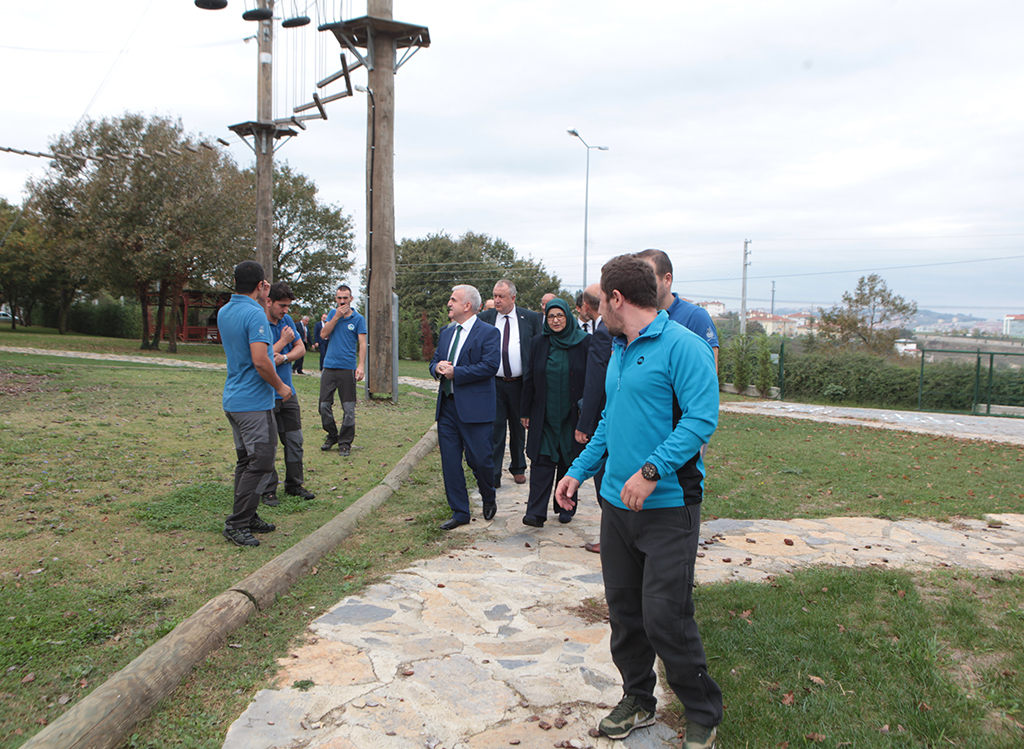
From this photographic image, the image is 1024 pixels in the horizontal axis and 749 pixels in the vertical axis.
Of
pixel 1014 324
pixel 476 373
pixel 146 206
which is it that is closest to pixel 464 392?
pixel 476 373

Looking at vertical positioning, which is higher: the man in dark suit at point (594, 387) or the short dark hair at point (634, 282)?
the short dark hair at point (634, 282)

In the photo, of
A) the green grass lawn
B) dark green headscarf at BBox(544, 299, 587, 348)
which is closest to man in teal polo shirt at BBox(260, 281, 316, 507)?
the green grass lawn

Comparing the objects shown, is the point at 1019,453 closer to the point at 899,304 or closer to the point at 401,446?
the point at 401,446

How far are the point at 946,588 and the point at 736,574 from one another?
131 centimetres

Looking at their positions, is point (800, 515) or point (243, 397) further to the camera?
point (800, 515)

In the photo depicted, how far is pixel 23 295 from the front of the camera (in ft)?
159

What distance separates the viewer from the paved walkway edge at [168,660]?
2682 mm

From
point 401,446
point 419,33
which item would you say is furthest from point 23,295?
point 401,446

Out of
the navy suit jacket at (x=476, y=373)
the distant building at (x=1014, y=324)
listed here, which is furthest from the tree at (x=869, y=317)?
the distant building at (x=1014, y=324)

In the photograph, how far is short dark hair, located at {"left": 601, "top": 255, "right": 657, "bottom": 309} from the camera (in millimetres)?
2979

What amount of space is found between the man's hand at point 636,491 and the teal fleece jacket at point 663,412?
0.07 meters

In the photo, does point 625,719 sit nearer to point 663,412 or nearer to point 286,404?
point 663,412

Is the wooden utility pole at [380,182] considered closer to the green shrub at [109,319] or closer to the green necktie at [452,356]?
the green necktie at [452,356]

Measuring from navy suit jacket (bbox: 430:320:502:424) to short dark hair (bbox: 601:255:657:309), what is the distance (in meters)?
3.09
